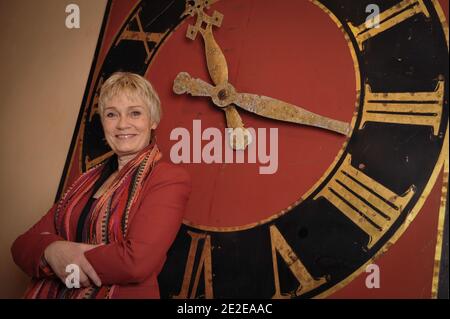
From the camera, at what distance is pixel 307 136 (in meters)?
1.58

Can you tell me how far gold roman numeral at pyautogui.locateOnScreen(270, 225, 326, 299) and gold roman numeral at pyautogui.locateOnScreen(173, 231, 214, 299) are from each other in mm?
192

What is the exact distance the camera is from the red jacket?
127 centimetres

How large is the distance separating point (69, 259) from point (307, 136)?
70cm

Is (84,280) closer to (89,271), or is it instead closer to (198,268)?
(89,271)

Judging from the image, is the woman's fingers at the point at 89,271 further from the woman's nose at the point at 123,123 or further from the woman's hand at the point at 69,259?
the woman's nose at the point at 123,123

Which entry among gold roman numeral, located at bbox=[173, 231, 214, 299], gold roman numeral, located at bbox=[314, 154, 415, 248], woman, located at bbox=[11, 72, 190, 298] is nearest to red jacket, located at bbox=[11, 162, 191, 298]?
woman, located at bbox=[11, 72, 190, 298]

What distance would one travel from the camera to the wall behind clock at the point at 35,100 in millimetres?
1951

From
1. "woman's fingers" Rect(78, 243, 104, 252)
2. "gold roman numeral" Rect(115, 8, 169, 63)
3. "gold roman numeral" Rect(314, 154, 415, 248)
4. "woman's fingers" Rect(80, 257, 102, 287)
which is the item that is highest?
"gold roman numeral" Rect(115, 8, 169, 63)

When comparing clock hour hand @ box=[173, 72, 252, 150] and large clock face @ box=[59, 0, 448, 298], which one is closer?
large clock face @ box=[59, 0, 448, 298]

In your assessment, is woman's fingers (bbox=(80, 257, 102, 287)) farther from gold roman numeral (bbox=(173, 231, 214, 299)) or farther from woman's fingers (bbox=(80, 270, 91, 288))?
gold roman numeral (bbox=(173, 231, 214, 299))

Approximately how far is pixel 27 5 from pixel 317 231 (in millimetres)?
1275

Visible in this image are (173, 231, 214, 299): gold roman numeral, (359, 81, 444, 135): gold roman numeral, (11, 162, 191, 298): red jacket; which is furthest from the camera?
(173, 231, 214, 299): gold roman numeral

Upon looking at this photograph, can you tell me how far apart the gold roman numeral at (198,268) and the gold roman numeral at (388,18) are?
0.70 meters
